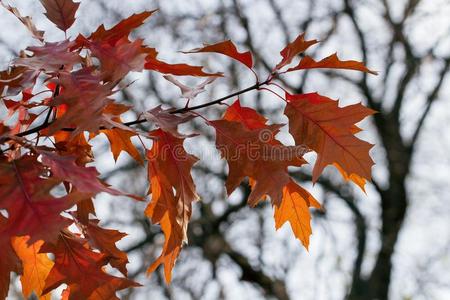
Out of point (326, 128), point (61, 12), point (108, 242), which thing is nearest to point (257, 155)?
point (326, 128)

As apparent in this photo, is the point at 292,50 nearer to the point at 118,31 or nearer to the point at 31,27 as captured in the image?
the point at 118,31

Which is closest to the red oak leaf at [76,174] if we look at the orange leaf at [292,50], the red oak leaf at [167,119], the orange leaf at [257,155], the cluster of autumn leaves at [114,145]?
the cluster of autumn leaves at [114,145]

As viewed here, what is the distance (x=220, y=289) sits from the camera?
7605 mm

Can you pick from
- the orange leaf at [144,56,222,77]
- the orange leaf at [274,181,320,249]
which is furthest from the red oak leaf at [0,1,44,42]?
the orange leaf at [274,181,320,249]

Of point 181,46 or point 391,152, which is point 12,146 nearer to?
point 181,46

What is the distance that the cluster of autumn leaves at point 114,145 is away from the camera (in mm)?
887

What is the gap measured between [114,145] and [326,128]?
340 mm

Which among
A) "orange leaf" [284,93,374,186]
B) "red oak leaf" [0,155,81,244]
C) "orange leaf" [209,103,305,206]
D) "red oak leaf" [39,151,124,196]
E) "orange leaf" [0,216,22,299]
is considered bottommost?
"orange leaf" [0,216,22,299]

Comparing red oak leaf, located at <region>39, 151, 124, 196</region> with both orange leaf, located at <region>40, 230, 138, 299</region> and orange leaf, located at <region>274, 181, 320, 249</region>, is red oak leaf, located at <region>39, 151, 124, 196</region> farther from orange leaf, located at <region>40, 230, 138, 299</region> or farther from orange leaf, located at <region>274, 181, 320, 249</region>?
orange leaf, located at <region>274, 181, 320, 249</region>

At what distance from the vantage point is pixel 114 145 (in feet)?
4.04

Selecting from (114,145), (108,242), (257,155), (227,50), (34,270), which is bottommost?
(34,270)

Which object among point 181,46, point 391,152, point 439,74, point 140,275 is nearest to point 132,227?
point 140,275

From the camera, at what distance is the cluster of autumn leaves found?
2.91ft

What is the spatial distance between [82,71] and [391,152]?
24.9 ft
